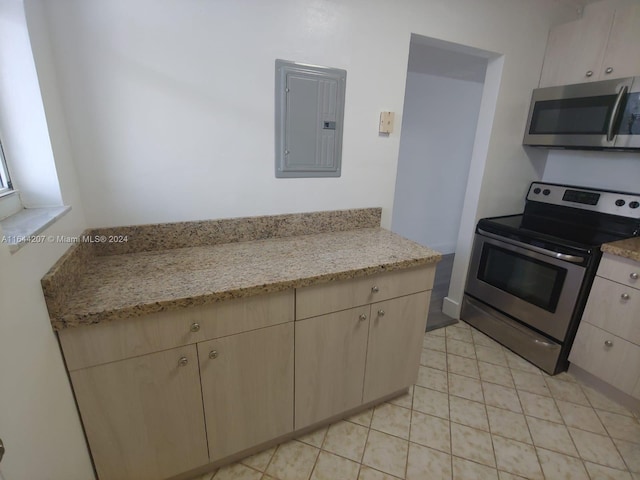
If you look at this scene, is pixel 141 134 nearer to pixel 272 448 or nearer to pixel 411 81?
pixel 272 448

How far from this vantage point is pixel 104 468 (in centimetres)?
113

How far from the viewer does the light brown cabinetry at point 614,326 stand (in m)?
1.65

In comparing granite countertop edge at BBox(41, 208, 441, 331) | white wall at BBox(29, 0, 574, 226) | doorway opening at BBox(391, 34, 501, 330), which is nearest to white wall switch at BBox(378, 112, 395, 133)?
white wall at BBox(29, 0, 574, 226)

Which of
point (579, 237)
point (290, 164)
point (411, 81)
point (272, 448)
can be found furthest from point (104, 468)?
point (411, 81)

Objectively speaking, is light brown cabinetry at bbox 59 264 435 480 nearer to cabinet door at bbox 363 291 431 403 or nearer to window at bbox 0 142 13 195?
cabinet door at bbox 363 291 431 403

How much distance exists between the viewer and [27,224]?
0.90 meters

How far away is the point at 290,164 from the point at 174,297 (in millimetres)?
858

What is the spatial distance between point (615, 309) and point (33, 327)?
253cm

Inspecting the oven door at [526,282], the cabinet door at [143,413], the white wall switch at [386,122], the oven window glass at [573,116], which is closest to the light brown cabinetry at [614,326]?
the oven door at [526,282]

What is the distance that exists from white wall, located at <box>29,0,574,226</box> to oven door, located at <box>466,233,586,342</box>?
989 millimetres

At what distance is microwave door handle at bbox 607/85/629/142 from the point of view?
1.75 m

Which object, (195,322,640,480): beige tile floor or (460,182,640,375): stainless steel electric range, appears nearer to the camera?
(195,322,640,480): beige tile floor

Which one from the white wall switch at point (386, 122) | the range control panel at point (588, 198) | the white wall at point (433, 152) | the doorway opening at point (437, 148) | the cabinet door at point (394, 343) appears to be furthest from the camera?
the white wall at point (433, 152)

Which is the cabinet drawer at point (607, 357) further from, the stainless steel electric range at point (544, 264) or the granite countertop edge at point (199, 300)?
the granite countertop edge at point (199, 300)
